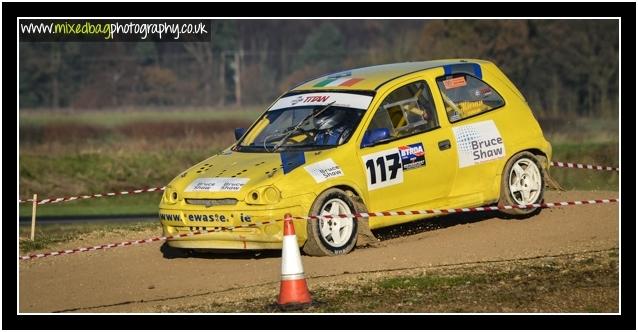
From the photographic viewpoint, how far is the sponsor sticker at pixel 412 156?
43.4ft

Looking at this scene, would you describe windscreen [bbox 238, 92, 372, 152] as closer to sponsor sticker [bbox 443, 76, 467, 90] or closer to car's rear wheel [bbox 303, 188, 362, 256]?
car's rear wheel [bbox 303, 188, 362, 256]

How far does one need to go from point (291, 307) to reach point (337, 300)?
0.49 m

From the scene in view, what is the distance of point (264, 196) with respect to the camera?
40.6 ft

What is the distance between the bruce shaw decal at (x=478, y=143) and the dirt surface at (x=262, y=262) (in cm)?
79

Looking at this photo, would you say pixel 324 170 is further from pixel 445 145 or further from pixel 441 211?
pixel 445 145

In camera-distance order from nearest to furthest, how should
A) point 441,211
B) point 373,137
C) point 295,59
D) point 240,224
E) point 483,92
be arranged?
point 240,224 → point 441,211 → point 373,137 → point 483,92 → point 295,59

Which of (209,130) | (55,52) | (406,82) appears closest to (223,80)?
(55,52)

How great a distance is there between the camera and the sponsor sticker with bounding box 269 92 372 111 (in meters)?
13.5

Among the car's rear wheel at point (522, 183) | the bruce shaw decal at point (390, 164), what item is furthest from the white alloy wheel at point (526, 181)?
the bruce shaw decal at point (390, 164)

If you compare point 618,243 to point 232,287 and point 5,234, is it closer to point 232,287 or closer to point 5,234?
point 232,287

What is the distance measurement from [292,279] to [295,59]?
60828 millimetres

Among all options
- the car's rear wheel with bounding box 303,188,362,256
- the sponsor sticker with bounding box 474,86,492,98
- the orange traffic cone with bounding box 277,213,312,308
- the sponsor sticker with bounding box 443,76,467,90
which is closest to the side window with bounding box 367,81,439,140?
the sponsor sticker with bounding box 443,76,467,90

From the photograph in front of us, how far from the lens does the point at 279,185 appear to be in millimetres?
12398

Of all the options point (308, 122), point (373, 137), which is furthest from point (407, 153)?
point (308, 122)
